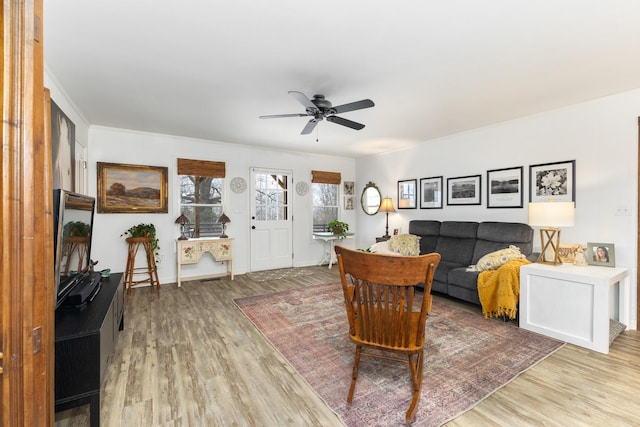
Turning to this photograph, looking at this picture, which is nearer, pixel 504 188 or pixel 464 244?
pixel 504 188

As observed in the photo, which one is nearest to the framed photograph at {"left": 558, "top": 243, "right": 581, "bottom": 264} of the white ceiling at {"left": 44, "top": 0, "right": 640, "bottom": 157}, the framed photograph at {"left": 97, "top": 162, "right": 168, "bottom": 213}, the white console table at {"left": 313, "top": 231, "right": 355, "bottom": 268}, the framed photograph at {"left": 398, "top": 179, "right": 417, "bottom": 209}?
the white ceiling at {"left": 44, "top": 0, "right": 640, "bottom": 157}

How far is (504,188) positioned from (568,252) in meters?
1.18

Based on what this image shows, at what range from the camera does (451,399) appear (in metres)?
1.84

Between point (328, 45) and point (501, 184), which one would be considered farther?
point (501, 184)

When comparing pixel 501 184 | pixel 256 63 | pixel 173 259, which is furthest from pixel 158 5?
pixel 501 184

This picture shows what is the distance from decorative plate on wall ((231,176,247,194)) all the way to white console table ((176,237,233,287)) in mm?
955

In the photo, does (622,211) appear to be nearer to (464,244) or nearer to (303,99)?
(464,244)

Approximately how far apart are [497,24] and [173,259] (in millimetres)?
4970

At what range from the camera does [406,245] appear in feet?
14.9

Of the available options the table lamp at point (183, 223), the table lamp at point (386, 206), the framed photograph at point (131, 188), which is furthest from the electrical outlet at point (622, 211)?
the framed photograph at point (131, 188)

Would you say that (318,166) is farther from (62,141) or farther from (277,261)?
(62,141)

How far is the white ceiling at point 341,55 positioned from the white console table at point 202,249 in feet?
6.39

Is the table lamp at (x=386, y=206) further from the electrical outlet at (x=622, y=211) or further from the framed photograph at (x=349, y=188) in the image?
the electrical outlet at (x=622, y=211)

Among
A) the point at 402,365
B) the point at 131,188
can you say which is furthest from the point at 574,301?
the point at 131,188
